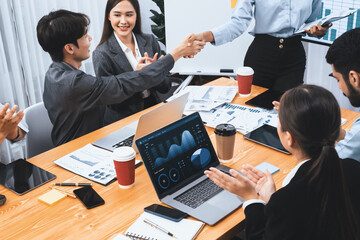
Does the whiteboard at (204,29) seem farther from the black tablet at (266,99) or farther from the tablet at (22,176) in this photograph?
the tablet at (22,176)

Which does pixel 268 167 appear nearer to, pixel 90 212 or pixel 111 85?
pixel 90 212

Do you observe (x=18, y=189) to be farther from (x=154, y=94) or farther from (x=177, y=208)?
(x=154, y=94)

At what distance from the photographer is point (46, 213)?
146 cm

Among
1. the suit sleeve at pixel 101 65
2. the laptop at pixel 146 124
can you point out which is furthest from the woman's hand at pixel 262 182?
the suit sleeve at pixel 101 65

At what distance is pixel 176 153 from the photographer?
1560 mm

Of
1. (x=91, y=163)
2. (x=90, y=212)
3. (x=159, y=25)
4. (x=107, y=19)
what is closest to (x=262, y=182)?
(x=90, y=212)

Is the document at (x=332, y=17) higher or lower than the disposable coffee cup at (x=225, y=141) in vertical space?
higher

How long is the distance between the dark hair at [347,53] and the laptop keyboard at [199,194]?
0.70 meters

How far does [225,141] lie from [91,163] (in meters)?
0.58

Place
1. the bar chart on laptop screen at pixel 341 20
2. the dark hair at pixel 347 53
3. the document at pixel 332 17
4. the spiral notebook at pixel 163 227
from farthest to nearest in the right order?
the bar chart on laptop screen at pixel 341 20 → the document at pixel 332 17 → the dark hair at pixel 347 53 → the spiral notebook at pixel 163 227

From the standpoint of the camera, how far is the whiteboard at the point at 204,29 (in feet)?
11.3

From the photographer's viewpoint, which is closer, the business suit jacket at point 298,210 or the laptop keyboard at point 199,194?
the business suit jacket at point 298,210

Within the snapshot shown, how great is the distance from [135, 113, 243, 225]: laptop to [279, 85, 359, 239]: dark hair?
1.15ft

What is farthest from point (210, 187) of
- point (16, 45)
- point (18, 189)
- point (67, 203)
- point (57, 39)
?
point (16, 45)
